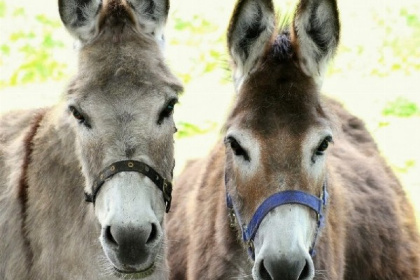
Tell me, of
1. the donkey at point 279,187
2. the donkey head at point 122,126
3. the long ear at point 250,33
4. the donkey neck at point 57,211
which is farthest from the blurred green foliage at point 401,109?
the donkey neck at point 57,211

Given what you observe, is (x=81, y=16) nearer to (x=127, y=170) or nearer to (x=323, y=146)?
(x=127, y=170)

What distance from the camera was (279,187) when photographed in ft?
16.1

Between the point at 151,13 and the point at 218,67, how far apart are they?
5.84 metres

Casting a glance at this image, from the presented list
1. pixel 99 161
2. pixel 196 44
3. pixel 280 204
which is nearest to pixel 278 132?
pixel 280 204

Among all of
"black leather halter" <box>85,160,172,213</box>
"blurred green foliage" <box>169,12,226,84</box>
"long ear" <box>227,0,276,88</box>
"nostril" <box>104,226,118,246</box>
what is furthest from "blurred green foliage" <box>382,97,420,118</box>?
"nostril" <box>104,226,118,246</box>

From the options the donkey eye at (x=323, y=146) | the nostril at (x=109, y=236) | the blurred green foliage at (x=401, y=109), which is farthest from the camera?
the blurred green foliage at (x=401, y=109)

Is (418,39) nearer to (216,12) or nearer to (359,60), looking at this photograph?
(359,60)

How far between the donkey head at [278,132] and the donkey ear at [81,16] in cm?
91

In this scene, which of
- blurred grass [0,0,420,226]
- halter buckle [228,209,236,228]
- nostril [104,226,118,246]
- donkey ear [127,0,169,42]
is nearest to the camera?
nostril [104,226,118,246]

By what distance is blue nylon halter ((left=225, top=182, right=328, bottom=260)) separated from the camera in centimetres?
489

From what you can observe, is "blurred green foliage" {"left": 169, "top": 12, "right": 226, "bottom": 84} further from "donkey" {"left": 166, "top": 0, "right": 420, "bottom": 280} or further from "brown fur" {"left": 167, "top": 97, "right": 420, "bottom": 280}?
"donkey" {"left": 166, "top": 0, "right": 420, "bottom": 280}

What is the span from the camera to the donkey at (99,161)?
490 cm

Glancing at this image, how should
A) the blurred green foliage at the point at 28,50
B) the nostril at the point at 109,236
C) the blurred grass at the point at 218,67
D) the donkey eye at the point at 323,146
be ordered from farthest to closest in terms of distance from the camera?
the blurred green foliage at the point at 28,50
the blurred grass at the point at 218,67
the donkey eye at the point at 323,146
the nostril at the point at 109,236

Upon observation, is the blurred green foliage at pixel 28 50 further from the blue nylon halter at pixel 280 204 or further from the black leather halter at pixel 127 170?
the blue nylon halter at pixel 280 204
